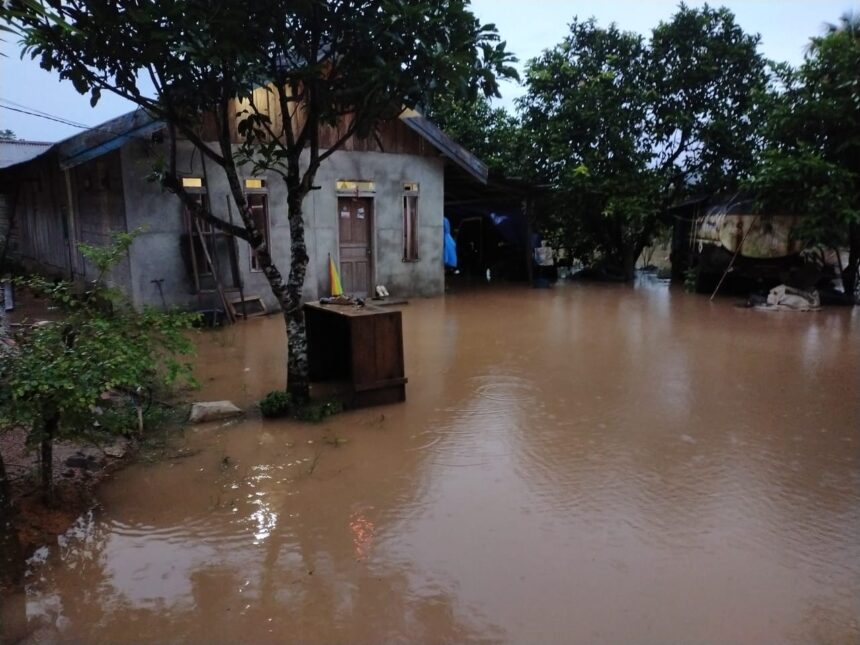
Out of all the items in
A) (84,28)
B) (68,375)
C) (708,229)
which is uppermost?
Result: (84,28)

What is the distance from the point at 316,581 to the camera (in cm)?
348

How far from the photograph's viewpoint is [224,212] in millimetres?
11102

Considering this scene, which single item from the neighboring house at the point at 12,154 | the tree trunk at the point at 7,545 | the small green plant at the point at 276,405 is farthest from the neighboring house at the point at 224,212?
the tree trunk at the point at 7,545

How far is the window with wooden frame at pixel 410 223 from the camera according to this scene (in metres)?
13.9

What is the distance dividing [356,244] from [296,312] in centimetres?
723

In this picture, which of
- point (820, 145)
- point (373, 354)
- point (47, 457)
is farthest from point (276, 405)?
point (820, 145)

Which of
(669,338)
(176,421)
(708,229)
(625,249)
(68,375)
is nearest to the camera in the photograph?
(68,375)

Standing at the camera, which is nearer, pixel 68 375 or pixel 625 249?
pixel 68 375

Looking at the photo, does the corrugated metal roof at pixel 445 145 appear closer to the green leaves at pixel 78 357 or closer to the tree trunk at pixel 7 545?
the green leaves at pixel 78 357

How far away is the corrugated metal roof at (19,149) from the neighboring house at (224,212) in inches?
320

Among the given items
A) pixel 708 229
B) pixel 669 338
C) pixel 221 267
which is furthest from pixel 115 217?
pixel 708 229

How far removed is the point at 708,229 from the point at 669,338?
589 centimetres

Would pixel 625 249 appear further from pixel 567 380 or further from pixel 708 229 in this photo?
pixel 567 380

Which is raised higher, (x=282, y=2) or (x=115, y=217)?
(x=282, y=2)
